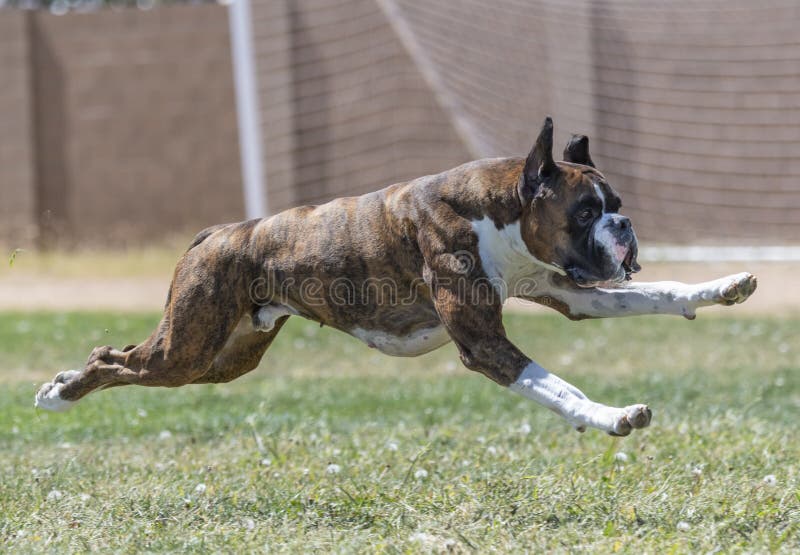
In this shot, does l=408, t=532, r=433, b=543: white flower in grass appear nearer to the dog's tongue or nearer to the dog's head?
the dog's head

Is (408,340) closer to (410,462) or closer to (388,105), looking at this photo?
(410,462)

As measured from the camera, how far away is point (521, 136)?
13.0m

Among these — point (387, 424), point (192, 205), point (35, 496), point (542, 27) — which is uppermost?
point (542, 27)

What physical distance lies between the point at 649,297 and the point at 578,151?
2.20 ft

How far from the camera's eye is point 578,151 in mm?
4801

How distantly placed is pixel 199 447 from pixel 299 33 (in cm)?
831

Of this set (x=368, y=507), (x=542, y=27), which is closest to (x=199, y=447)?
(x=368, y=507)

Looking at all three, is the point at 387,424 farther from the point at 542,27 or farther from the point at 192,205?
the point at 192,205

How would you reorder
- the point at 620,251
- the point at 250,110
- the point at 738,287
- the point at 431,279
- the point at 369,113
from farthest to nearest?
the point at 250,110
the point at 369,113
the point at 431,279
the point at 738,287
the point at 620,251

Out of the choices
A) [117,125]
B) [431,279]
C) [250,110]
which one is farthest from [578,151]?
[117,125]

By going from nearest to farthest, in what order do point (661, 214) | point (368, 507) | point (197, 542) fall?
point (197, 542), point (368, 507), point (661, 214)

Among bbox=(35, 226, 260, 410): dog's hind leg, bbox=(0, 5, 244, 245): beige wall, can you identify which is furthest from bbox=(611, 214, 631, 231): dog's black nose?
bbox=(0, 5, 244, 245): beige wall

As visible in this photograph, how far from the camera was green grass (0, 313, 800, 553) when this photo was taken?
432 centimetres

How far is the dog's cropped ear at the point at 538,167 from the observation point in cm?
441
